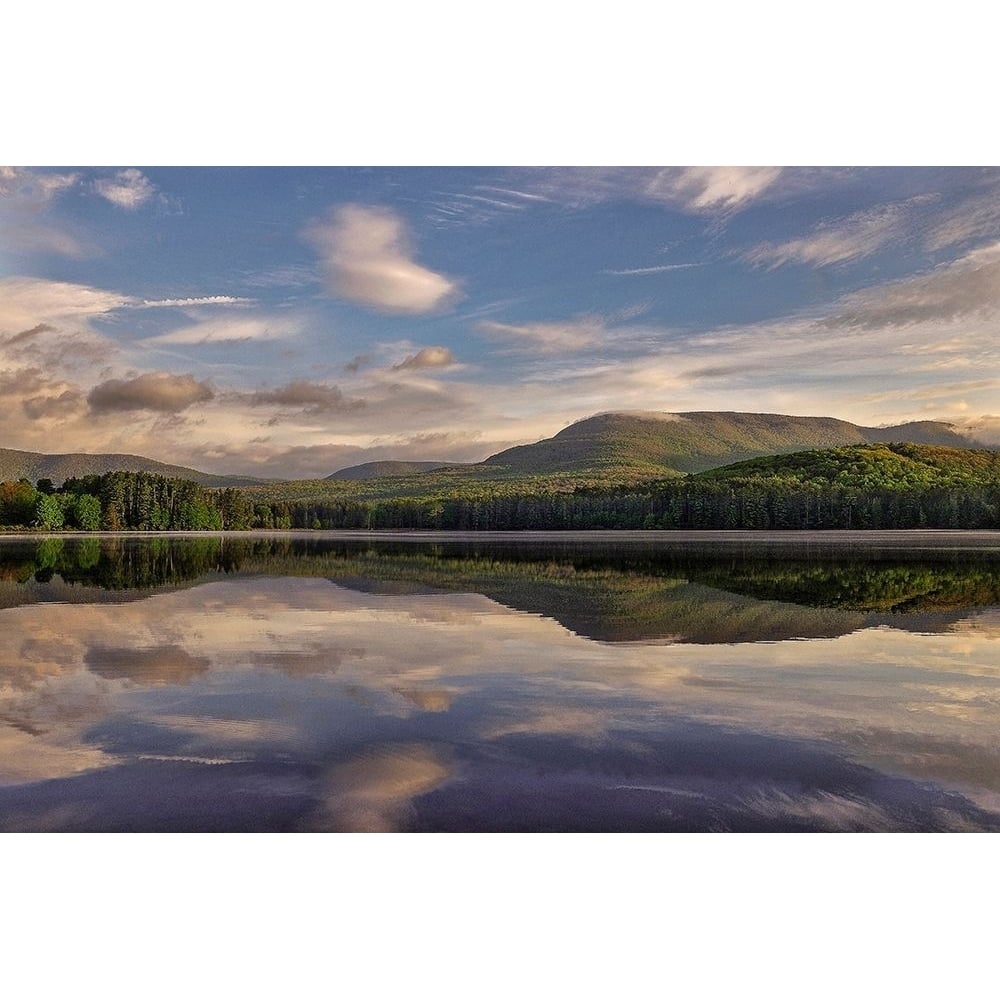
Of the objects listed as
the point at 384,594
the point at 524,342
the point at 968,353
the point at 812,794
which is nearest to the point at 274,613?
the point at 384,594

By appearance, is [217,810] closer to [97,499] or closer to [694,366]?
[694,366]

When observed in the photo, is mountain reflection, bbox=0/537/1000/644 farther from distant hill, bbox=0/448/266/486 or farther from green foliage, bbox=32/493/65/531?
green foliage, bbox=32/493/65/531

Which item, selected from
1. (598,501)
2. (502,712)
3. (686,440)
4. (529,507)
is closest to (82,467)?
(529,507)

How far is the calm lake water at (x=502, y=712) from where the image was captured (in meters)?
4.90

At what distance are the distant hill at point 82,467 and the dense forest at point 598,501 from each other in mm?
2347

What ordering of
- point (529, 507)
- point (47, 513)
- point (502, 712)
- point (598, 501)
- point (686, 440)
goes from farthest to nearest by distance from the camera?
1. point (598, 501)
2. point (529, 507)
3. point (47, 513)
4. point (686, 440)
5. point (502, 712)

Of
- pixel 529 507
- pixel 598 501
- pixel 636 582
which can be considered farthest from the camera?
pixel 598 501

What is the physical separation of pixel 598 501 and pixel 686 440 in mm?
5974

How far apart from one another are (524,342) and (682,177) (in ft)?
19.6

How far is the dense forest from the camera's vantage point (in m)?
38.4

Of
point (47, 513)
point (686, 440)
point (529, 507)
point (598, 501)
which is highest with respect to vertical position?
point (686, 440)

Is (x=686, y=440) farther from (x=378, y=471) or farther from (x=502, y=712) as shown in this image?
(x=502, y=712)

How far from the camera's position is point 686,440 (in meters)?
43.5

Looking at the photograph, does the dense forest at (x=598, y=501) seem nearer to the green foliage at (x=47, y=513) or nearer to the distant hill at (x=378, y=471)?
the green foliage at (x=47, y=513)
